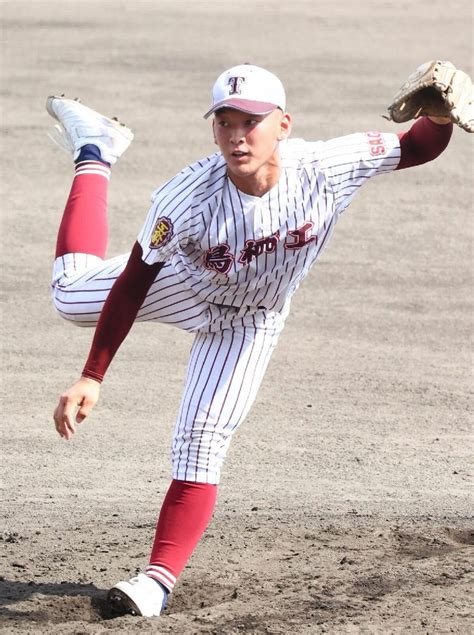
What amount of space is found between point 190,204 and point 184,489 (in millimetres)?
992

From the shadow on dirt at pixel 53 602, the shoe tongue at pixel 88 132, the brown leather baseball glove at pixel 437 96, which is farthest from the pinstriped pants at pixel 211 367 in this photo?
the shoe tongue at pixel 88 132

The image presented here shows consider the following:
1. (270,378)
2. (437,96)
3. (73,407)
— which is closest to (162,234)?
(73,407)

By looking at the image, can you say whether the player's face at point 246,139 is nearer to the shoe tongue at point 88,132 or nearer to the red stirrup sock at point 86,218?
the red stirrup sock at point 86,218

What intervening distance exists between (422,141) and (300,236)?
653 mm

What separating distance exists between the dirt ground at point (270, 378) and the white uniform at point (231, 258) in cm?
66

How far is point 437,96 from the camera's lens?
4.64 meters

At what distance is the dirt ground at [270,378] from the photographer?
4723 mm

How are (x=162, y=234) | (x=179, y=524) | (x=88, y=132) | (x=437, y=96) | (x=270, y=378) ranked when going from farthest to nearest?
(x=270, y=378) → (x=88, y=132) → (x=437, y=96) → (x=179, y=524) → (x=162, y=234)

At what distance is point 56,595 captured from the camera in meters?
4.66

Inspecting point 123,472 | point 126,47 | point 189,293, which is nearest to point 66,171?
point 126,47

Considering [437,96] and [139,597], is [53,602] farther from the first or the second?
[437,96]

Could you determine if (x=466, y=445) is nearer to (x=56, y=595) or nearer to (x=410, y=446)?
(x=410, y=446)

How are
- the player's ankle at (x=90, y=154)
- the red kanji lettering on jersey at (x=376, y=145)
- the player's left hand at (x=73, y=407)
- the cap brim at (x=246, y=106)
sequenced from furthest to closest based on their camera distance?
the player's ankle at (x=90, y=154)
the red kanji lettering on jersey at (x=376, y=145)
the player's left hand at (x=73, y=407)
the cap brim at (x=246, y=106)

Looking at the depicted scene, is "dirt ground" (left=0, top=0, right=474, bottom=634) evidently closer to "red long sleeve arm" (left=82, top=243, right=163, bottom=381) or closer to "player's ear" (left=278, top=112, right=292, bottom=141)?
"red long sleeve arm" (left=82, top=243, right=163, bottom=381)
